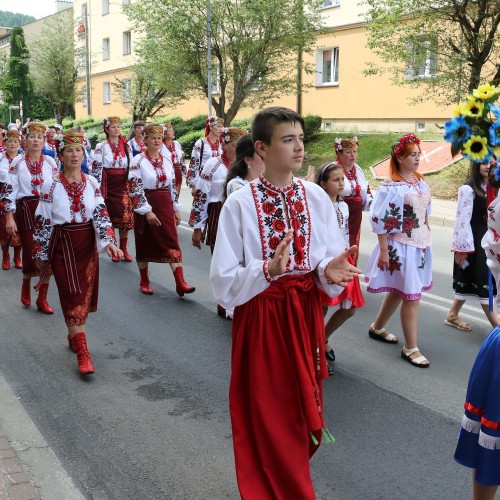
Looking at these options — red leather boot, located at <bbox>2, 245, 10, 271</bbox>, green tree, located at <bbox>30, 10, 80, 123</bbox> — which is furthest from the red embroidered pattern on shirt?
green tree, located at <bbox>30, 10, 80, 123</bbox>

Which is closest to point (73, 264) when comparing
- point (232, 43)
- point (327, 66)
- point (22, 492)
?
point (22, 492)

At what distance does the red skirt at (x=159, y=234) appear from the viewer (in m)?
8.34

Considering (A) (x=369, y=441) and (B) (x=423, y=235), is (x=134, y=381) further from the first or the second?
(B) (x=423, y=235)

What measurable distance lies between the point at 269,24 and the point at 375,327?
61.7 feet

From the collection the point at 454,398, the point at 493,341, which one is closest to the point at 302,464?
the point at 493,341

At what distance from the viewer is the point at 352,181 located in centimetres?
752

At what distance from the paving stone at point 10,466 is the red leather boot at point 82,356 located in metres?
1.63

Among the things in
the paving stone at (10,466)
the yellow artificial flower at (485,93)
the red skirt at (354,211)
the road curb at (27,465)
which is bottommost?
the road curb at (27,465)

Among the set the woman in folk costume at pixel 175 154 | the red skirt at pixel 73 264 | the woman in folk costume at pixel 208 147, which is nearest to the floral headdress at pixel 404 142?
the red skirt at pixel 73 264

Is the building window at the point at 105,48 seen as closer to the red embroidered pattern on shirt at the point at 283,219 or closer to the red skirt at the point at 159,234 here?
the red skirt at the point at 159,234

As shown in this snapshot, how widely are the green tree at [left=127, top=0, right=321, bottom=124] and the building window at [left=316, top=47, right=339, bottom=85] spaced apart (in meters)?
2.59

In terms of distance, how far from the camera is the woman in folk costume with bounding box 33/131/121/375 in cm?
576

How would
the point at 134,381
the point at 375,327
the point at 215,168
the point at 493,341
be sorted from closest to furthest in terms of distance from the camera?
the point at 493,341, the point at 134,381, the point at 375,327, the point at 215,168

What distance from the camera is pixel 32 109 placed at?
6028cm
